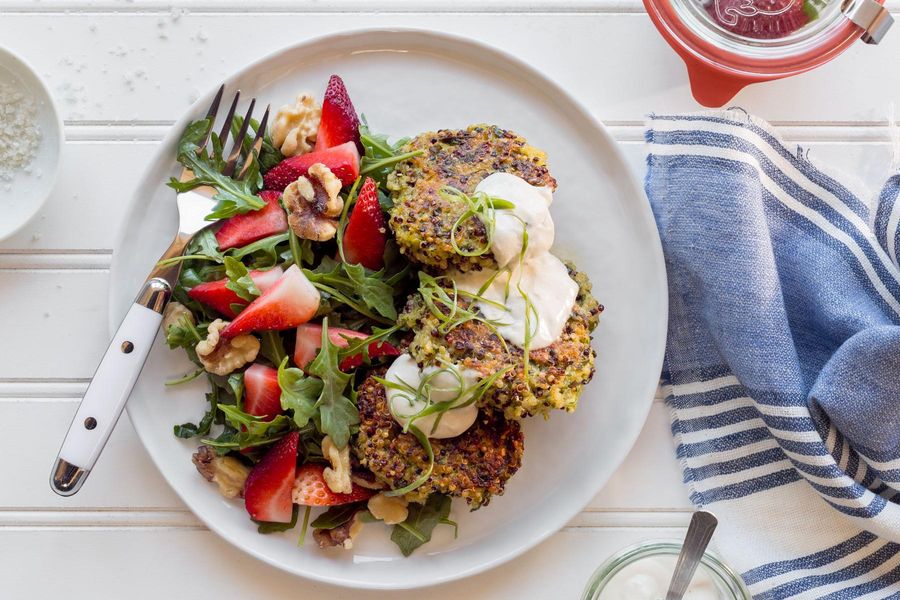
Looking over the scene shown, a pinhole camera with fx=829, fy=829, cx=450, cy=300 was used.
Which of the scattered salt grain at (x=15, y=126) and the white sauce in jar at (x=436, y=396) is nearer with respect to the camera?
the white sauce in jar at (x=436, y=396)

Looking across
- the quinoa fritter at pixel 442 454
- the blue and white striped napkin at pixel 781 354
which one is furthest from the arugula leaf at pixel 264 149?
the blue and white striped napkin at pixel 781 354

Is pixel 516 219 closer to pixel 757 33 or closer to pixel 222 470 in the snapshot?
pixel 757 33

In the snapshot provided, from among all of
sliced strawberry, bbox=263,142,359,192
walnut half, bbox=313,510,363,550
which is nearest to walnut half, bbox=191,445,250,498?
walnut half, bbox=313,510,363,550

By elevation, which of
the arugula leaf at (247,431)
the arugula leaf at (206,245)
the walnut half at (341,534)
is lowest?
the walnut half at (341,534)

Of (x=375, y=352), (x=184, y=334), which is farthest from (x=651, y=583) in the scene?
(x=184, y=334)

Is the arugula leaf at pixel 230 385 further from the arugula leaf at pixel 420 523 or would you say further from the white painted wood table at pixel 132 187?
the arugula leaf at pixel 420 523

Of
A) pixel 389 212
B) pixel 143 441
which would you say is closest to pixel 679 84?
pixel 389 212

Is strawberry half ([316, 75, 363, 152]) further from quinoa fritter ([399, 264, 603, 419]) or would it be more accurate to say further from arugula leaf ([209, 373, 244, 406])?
arugula leaf ([209, 373, 244, 406])
